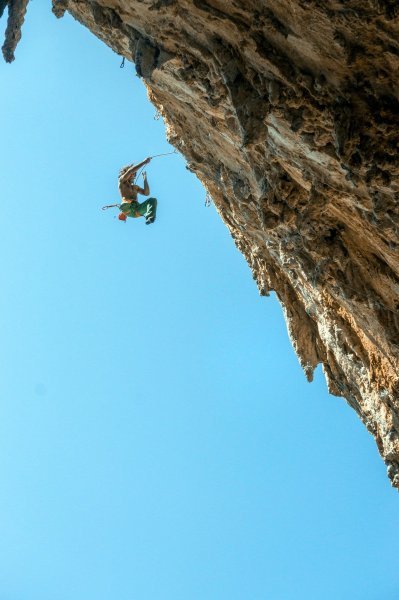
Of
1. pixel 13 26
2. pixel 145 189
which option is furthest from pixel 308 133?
pixel 145 189

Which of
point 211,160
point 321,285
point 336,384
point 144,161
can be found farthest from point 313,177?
point 144,161

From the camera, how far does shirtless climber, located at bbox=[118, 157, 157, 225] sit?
52.1 feet

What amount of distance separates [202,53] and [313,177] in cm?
212

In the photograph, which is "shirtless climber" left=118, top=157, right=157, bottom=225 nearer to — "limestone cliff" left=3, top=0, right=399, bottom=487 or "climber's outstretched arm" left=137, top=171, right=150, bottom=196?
"climber's outstretched arm" left=137, top=171, right=150, bottom=196

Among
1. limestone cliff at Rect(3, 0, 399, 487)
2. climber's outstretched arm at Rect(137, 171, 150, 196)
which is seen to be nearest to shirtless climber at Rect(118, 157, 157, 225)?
climber's outstretched arm at Rect(137, 171, 150, 196)

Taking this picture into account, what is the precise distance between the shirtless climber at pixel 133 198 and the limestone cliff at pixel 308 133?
3079 mm

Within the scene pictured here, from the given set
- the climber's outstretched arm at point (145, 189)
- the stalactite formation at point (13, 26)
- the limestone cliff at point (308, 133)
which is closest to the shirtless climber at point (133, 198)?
the climber's outstretched arm at point (145, 189)

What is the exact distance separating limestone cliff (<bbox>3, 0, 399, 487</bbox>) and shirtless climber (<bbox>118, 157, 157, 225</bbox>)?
3079 millimetres

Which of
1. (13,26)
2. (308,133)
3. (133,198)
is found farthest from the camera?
(133,198)

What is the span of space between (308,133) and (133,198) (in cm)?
969

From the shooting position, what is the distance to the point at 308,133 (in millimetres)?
7117

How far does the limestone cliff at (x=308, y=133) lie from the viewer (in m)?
6.48

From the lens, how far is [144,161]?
16.0m

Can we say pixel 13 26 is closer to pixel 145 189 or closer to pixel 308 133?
pixel 308 133
